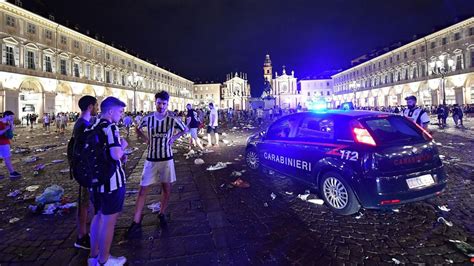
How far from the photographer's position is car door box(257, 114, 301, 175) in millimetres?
5102

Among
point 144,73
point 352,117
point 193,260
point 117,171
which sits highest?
point 144,73

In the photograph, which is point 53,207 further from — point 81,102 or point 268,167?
point 268,167

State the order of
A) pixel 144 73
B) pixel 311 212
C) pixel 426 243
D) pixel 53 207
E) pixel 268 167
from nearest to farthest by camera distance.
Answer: pixel 426 243 < pixel 311 212 < pixel 53 207 < pixel 268 167 < pixel 144 73

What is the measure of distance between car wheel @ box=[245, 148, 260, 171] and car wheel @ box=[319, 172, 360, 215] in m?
2.73

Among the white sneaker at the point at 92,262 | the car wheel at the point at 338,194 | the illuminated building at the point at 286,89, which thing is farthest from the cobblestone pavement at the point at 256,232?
the illuminated building at the point at 286,89

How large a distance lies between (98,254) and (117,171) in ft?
3.18

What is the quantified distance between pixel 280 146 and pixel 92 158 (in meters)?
3.75

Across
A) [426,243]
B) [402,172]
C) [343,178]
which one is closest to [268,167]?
[343,178]

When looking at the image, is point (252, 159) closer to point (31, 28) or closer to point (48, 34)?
point (31, 28)

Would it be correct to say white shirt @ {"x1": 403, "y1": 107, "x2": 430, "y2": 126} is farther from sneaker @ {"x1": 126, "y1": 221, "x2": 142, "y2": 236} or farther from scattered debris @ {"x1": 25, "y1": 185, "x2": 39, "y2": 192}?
scattered debris @ {"x1": 25, "y1": 185, "x2": 39, "y2": 192}

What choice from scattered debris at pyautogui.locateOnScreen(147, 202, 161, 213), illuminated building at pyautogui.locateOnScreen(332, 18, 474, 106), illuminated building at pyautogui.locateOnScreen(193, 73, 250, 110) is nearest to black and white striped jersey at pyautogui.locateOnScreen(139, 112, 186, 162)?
scattered debris at pyautogui.locateOnScreen(147, 202, 161, 213)

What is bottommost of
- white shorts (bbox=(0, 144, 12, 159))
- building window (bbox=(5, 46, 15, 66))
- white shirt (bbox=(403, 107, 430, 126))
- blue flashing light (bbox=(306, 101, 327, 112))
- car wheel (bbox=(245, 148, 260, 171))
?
car wheel (bbox=(245, 148, 260, 171))

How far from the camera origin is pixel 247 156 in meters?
7.29

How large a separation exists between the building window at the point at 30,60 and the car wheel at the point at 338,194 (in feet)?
135
